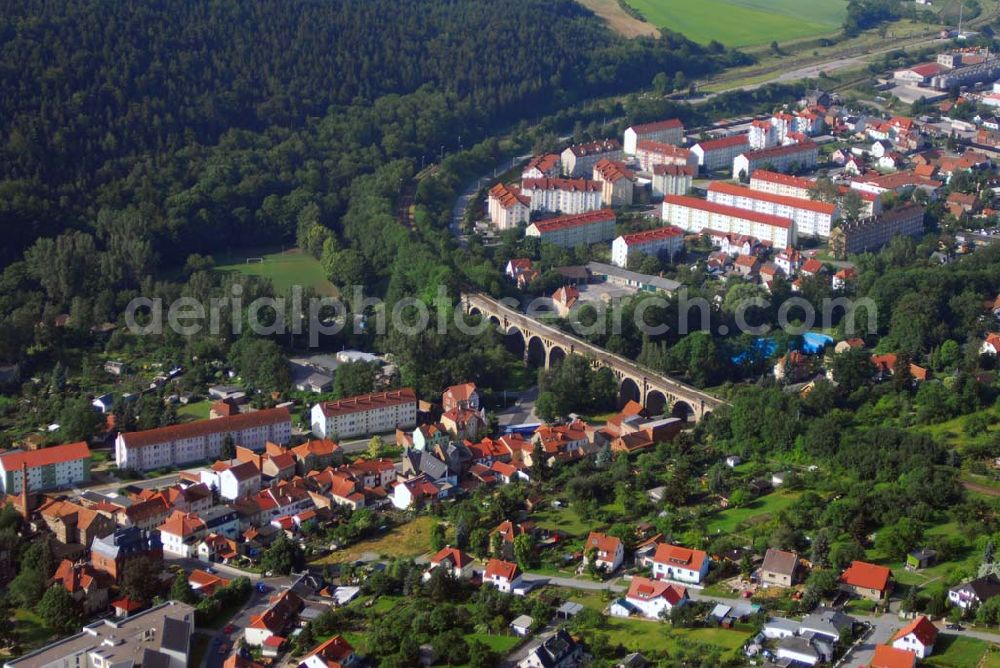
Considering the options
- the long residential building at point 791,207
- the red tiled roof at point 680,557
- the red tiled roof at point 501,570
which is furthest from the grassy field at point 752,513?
the long residential building at point 791,207

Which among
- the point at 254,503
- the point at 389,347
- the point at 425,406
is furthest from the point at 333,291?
the point at 254,503

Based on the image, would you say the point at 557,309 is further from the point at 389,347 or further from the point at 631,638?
the point at 631,638

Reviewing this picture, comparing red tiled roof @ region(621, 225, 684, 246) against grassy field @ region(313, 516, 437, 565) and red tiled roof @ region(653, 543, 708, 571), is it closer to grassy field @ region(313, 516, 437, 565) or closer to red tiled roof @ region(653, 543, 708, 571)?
grassy field @ region(313, 516, 437, 565)

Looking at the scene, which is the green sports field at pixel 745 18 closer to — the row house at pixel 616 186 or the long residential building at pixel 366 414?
the row house at pixel 616 186

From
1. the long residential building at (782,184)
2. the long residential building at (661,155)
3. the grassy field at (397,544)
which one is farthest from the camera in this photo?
the long residential building at (661,155)

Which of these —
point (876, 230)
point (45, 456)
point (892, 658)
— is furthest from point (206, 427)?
point (876, 230)
